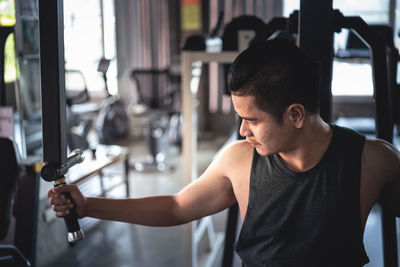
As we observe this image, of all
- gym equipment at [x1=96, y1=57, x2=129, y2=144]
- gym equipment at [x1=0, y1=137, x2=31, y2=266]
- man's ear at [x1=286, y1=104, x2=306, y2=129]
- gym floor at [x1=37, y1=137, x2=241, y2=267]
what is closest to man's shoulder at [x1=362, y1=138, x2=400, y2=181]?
man's ear at [x1=286, y1=104, x2=306, y2=129]

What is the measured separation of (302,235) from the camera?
959 millimetres

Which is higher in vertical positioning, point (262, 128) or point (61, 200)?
point (262, 128)

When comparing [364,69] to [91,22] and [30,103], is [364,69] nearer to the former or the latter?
[30,103]

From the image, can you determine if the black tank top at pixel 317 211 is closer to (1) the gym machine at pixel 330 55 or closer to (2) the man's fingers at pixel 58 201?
(1) the gym machine at pixel 330 55

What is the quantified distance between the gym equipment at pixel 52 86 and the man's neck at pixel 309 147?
51 cm

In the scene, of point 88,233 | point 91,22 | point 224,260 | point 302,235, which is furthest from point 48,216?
point 91,22

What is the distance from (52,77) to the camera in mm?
792

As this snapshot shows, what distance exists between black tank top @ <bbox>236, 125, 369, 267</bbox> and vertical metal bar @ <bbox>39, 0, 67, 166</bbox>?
0.47m

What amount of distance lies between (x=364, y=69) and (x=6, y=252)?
2370 millimetres

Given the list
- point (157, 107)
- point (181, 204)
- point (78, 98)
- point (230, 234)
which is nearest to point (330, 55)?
point (181, 204)

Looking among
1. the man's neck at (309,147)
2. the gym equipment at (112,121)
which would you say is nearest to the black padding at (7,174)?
the man's neck at (309,147)

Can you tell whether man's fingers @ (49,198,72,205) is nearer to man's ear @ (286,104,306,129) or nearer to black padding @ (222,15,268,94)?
man's ear @ (286,104,306,129)

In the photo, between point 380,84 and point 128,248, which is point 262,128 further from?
point 128,248

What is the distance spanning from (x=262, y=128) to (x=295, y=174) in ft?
0.47
